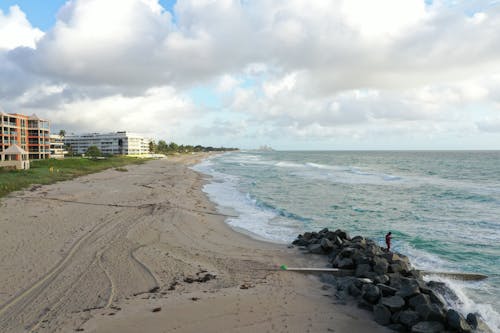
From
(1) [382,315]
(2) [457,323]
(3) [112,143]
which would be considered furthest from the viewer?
(3) [112,143]

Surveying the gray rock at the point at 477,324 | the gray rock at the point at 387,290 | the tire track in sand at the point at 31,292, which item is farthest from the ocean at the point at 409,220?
the tire track in sand at the point at 31,292

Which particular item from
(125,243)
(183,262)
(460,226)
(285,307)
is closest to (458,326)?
(285,307)

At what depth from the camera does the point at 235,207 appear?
79.5 ft

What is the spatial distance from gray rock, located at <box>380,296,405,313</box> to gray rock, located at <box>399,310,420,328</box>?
0.29 meters

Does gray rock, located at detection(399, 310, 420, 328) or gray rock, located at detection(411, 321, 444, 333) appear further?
gray rock, located at detection(399, 310, 420, 328)

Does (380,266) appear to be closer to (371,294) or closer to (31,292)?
(371,294)

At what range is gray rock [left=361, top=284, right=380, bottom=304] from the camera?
8.67 m

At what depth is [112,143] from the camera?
150125mm

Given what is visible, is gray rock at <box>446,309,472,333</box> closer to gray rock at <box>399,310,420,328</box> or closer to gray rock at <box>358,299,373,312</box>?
gray rock at <box>399,310,420,328</box>

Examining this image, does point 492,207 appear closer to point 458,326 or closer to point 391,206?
point 391,206

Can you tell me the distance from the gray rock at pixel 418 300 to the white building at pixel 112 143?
149661 mm

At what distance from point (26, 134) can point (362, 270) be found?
78.3 meters

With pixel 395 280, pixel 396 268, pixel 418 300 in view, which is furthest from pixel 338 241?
pixel 418 300

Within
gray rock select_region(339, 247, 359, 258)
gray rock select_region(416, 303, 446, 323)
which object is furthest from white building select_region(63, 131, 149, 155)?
gray rock select_region(416, 303, 446, 323)
